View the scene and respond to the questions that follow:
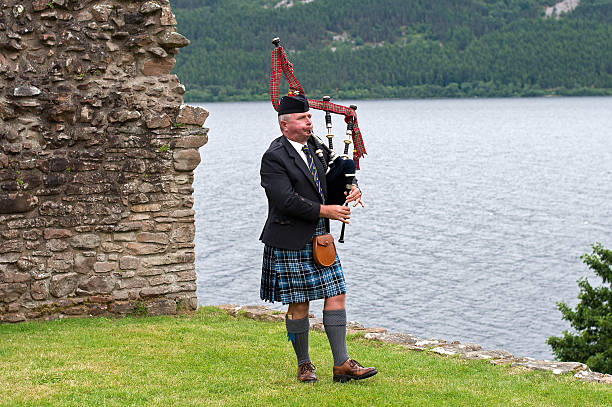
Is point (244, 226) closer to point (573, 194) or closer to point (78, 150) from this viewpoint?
point (573, 194)

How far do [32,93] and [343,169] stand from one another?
480cm

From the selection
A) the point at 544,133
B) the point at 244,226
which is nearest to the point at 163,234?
the point at 244,226

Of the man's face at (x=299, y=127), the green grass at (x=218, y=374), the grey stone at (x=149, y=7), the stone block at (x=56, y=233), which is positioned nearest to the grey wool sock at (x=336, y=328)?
the green grass at (x=218, y=374)

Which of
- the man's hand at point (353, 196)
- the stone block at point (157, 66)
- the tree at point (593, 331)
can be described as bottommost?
the tree at point (593, 331)

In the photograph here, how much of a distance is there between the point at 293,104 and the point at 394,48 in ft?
550

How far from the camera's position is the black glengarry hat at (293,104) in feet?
22.4

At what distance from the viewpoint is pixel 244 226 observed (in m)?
34.2

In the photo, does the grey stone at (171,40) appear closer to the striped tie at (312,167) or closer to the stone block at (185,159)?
the stone block at (185,159)

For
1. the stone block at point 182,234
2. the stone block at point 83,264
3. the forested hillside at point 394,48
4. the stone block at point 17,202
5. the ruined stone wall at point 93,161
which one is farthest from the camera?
the forested hillside at point 394,48

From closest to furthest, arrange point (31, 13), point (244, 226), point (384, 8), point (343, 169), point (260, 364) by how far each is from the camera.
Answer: point (343, 169), point (260, 364), point (31, 13), point (244, 226), point (384, 8)

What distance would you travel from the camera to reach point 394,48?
559 feet

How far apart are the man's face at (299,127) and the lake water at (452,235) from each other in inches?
531

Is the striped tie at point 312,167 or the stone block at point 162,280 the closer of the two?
the striped tie at point 312,167

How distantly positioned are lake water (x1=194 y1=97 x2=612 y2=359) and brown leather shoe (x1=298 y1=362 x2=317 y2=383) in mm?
13010
